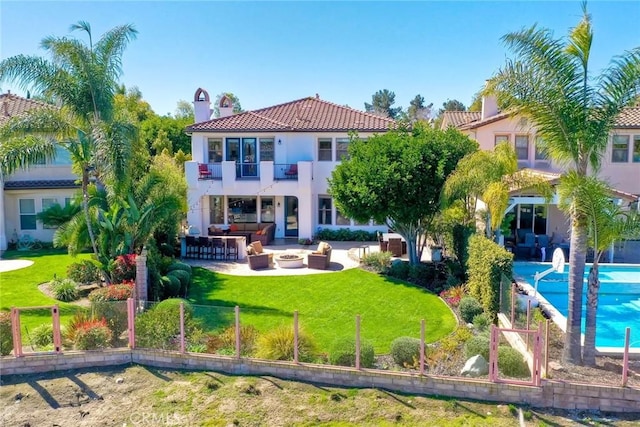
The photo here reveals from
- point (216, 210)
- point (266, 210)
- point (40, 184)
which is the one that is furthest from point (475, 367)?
point (40, 184)

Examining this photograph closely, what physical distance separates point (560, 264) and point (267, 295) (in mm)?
9503

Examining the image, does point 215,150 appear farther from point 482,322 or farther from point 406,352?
point 406,352

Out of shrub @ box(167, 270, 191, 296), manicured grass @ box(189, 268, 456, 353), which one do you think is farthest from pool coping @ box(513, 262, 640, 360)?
shrub @ box(167, 270, 191, 296)

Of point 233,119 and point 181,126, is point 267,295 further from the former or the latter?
point 181,126

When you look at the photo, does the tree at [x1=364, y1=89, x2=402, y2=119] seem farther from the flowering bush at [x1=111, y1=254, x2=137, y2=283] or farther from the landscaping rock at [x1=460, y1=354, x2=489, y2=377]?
the landscaping rock at [x1=460, y1=354, x2=489, y2=377]

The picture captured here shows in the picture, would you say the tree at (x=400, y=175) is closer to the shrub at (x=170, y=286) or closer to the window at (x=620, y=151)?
the shrub at (x=170, y=286)

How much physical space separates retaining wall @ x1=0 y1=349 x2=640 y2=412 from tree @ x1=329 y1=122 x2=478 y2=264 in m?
9.49

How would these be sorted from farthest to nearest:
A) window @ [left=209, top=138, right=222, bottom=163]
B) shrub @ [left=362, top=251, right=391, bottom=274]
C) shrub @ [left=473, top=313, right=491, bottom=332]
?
window @ [left=209, top=138, right=222, bottom=163] → shrub @ [left=362, top=251, right=391, bottom=274] → shrub @ [left=473, top=313, right=491, bottom=332]

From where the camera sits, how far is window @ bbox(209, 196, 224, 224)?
1156 inches

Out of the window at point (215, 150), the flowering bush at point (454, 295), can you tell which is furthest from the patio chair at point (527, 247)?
the window at point (215, 150)

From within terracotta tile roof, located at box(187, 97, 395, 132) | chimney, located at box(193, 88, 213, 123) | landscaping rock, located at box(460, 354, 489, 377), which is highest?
chimney, located at box(193, 88, 213, 123)

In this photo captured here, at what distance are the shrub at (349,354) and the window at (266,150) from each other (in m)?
19.2

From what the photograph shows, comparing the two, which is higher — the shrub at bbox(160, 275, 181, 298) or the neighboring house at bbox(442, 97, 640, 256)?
the neighboring house at bbox(442, 97, 640, 256)

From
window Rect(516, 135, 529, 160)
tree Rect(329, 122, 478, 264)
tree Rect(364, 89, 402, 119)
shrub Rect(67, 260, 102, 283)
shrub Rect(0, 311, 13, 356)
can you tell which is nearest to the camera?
shrub Rect(0, 311, 13, 356)
